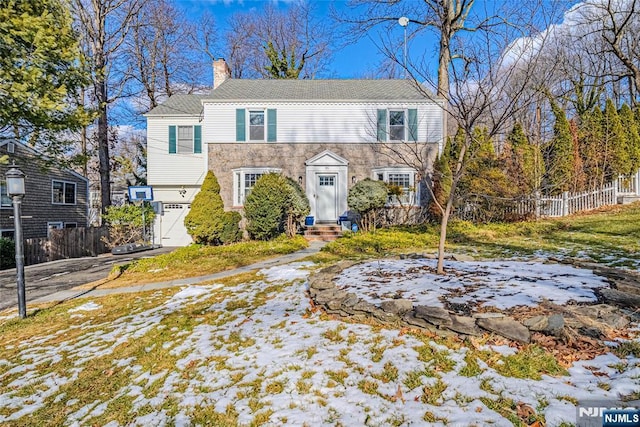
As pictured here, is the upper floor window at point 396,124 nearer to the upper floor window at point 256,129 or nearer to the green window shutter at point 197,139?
the upper floor window at point 256,129

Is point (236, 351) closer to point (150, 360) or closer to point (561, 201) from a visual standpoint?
point (150, 360)

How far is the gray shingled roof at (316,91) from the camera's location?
14.3 m

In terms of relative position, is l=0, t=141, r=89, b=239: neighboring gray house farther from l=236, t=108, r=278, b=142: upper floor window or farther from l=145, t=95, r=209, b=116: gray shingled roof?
l=236, t=108, r=278, b=142: upper floor window

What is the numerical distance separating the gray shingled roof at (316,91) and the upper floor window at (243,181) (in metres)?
3.11

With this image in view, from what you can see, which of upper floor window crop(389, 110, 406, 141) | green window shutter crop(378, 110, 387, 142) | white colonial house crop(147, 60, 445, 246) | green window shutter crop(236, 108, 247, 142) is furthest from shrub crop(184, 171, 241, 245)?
upper floor window crop(389, 110, 406, 141)

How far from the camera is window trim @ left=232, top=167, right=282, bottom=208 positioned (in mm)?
14211

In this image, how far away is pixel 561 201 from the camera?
43.9 feet

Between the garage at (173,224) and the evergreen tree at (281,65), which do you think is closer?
the garage at (173,224)

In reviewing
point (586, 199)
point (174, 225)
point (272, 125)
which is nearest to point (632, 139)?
point (586, 199)

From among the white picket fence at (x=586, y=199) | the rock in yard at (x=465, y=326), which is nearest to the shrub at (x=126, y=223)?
the rock in yard at (x=465, y=326)

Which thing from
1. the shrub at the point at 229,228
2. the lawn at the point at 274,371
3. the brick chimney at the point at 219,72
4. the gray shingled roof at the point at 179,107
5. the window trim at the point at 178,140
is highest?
the brick chimney at the point at 219,72

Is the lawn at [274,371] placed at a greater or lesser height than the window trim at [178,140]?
lesser

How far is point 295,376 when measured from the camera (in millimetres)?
2955

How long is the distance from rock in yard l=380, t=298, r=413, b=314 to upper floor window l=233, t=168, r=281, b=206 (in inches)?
435
